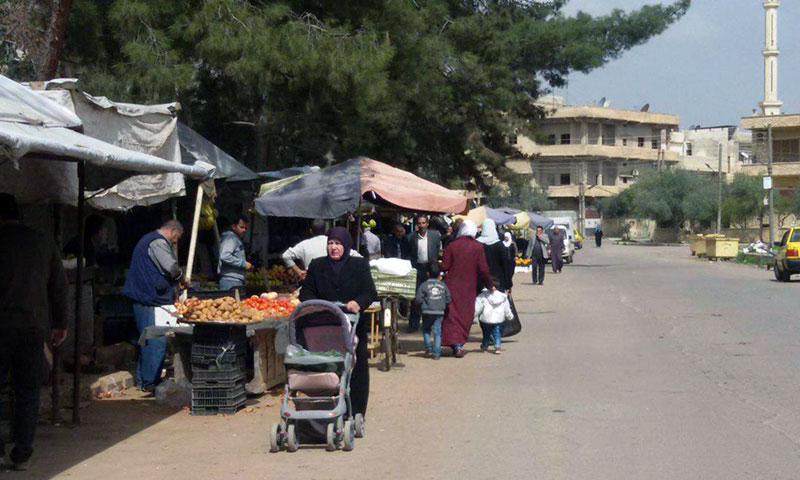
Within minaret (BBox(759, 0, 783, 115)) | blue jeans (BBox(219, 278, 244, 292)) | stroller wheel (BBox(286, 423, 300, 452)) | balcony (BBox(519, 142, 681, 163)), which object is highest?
minaret (BBox(759, 0, 783, 115))

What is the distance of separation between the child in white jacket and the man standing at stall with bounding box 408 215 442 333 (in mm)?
3199

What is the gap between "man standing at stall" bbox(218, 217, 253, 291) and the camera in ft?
43.0

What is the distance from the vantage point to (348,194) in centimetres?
1321

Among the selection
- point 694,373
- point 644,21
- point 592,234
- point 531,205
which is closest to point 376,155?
point 644,21

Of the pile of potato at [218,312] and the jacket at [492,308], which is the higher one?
the pile of potato at [218,312]

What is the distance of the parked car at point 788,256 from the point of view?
1241 inches

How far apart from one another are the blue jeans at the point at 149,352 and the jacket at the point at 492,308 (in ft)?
16.9

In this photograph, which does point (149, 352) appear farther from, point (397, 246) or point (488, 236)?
point (397, 246)

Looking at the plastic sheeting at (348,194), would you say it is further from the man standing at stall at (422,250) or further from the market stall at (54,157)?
the man standing at stall at (422,250)

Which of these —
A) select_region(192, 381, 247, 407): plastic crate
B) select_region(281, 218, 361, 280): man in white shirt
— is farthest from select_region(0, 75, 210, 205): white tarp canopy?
select_region(281, 218, 361, 280): man in white shirt

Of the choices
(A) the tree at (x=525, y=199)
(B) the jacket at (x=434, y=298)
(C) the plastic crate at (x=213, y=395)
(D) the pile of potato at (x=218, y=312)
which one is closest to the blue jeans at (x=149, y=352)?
(D) the pile of potato at (x=218, y=312)

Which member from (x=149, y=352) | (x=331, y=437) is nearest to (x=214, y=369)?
(x=149, y=352)

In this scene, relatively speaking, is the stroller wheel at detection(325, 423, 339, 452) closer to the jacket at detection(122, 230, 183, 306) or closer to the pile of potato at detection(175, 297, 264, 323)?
the pile of potato at detection(175, 297, 264, 323)

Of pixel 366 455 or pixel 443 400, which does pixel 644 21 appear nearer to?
pixel 443 400
